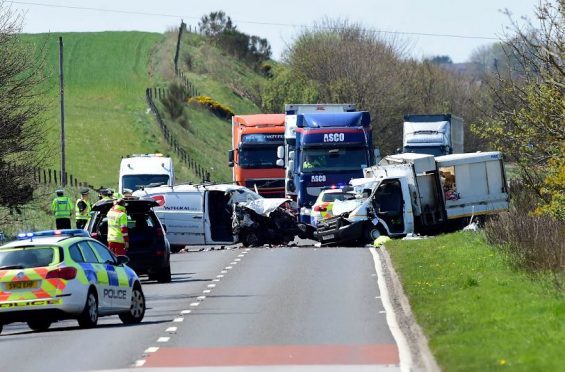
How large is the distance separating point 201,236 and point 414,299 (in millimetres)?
17623

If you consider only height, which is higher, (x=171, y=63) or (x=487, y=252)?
(x=171, y=63)

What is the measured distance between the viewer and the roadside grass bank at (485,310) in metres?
14.8

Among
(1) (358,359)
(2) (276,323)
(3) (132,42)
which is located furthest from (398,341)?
(3) (132,42)

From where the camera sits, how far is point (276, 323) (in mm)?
21125

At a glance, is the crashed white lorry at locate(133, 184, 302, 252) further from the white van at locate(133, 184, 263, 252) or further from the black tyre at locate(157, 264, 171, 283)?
the black tyre at locate(157, 264, 171, 283)

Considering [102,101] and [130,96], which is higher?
[130,96]

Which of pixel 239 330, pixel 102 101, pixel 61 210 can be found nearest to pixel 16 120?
pixel 61 210

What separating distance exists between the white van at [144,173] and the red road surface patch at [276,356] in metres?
34.5

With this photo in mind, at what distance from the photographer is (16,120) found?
35875 millimetres

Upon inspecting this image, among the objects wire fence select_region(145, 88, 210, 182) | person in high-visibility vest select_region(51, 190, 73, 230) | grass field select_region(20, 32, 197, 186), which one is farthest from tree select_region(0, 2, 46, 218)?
wire fence select_region(145, 88, 210, 182)

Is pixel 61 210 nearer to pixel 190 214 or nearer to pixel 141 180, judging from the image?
pixel 190 214

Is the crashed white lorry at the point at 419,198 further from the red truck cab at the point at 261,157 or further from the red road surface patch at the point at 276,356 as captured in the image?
the red road surface patch at the point at 276,356

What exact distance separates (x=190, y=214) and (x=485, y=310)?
20.8 meters

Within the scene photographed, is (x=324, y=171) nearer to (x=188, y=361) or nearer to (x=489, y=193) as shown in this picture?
(x=489, y=193)
